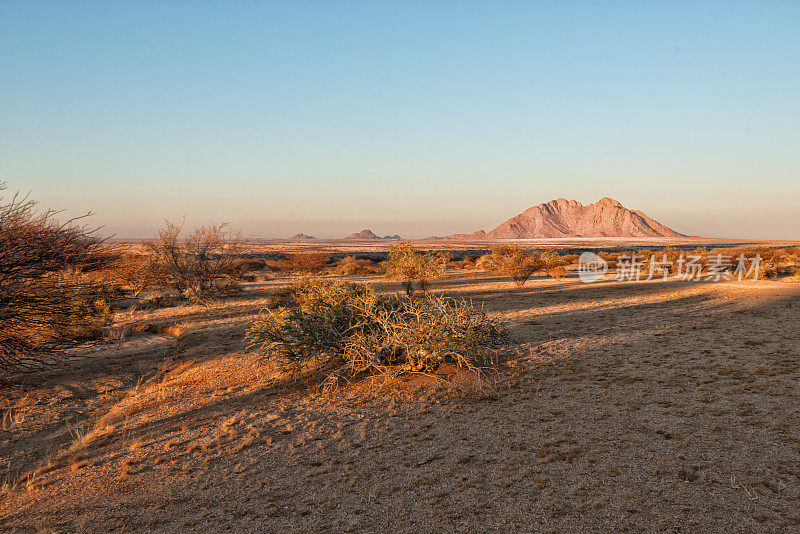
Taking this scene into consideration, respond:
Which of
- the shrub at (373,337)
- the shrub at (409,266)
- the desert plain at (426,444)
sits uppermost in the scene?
the shrub at (409,266)

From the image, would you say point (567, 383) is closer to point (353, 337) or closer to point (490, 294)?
point (353, 337)

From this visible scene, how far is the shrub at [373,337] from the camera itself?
28.3ft

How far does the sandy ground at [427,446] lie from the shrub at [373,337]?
547 mm

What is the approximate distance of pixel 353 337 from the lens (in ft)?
29.2

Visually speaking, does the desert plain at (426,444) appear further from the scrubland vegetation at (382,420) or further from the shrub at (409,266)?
the shrub at (409,266)

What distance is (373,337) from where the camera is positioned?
885 cm

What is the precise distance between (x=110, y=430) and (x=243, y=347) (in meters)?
5.42

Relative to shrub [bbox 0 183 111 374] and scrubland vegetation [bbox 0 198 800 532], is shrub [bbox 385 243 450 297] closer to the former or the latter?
scrubland vegetation [bbox 0 198 800 532]

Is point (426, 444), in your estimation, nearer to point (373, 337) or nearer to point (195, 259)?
point (373, 337)

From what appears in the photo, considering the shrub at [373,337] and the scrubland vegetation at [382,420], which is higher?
the shrub at [373,337]

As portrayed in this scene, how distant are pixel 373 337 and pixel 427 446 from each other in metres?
3.18

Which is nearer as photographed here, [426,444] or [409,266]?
[426,444]

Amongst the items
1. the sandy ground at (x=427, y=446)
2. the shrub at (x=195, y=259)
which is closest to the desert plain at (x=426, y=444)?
the sandy ground at (x=427, y=446)

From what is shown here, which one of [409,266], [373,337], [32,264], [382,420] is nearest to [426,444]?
[382,420]
